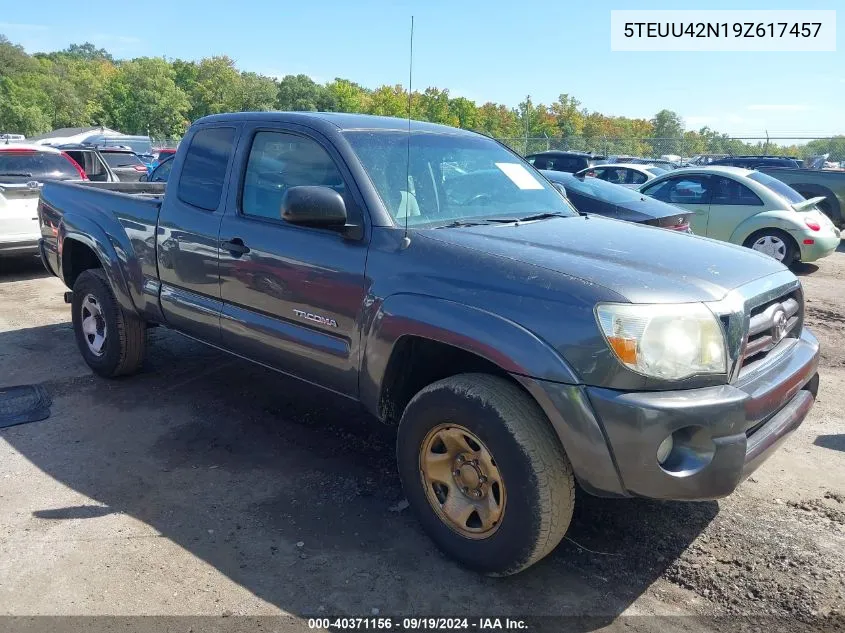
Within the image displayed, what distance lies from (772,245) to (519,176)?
7.53 metres

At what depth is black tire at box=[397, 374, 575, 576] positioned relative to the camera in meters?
2.60

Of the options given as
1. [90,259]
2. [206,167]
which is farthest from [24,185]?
[206,167]

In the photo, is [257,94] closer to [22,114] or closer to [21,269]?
[22,114]

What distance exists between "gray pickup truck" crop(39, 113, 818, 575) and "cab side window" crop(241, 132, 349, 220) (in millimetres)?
11

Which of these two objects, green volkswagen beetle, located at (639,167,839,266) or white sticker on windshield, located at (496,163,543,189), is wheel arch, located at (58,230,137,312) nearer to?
white sticker on windshield, located at (496,163,543,189)

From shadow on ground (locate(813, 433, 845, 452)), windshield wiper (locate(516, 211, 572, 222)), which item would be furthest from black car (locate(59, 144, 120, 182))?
shadow on ground (locate(813, 433, 845, 452))

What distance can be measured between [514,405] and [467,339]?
317mm

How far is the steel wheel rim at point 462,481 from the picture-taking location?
9.14 feet

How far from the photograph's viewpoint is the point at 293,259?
3.48 m

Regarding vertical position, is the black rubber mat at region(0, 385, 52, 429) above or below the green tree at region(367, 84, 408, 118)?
below

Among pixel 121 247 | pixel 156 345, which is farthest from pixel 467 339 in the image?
pixel 156 345

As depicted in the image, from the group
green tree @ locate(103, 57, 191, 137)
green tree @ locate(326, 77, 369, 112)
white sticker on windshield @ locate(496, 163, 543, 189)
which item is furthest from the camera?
green tree @ locate(103, 57, 191, 137)

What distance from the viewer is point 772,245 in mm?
10062

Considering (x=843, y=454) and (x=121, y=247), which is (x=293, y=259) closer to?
(x=121, y=247)
